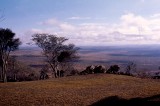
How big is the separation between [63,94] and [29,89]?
Answer: 417 centimetres

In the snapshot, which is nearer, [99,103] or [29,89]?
[99,103]

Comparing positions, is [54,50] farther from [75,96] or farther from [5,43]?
[75,96]

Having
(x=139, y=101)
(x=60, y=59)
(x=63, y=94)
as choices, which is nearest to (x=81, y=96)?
(x=63, y=94)

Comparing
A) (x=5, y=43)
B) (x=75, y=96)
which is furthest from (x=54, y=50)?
(x=75, y=96)

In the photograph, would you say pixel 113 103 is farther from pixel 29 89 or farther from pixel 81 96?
pixel 29 89

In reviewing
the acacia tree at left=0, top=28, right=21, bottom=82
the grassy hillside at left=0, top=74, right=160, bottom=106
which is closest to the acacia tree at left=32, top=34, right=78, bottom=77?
the acacia tree at left=0, top=28, right=21, bottom=82

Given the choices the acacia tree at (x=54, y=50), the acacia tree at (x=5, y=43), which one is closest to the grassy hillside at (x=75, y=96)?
the acacia tree at (x=5, y=43)

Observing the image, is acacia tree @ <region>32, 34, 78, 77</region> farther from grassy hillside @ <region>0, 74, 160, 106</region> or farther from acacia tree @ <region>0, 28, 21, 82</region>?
grassy hillside @ <region>0, 74, 160, 106</region>

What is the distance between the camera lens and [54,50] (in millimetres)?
54906

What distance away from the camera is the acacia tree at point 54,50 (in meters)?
54.0

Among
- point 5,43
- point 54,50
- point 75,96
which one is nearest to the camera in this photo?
point 75,96

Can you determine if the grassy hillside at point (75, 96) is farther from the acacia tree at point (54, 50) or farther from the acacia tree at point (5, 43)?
the acacia tree at point (54, 50)

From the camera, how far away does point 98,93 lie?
23.5 meters

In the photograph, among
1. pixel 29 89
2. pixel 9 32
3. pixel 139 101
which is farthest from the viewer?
pixel 9 32
